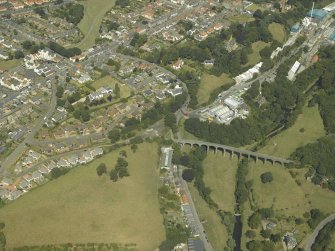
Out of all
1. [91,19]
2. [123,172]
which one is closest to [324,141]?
[123,172]

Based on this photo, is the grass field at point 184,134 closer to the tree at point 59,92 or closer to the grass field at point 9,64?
the tree at point 59,92

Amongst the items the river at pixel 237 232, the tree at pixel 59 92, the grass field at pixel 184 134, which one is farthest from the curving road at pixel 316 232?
the tree at pixel 59 92

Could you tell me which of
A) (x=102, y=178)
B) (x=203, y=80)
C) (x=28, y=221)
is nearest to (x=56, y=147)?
(x=102, y=178)

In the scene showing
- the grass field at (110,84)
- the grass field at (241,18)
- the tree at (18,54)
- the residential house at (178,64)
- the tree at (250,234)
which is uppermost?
the grass field at (241,18)

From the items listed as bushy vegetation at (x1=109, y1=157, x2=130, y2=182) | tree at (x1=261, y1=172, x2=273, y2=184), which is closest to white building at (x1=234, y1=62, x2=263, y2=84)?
tree at (x1=261, y1=172, x2=273, y2=184)

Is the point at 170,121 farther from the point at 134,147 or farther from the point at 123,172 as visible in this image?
the point at 123,172

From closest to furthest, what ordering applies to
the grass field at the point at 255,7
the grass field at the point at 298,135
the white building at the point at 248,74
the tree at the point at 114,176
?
the tree at the point at 114,176
the grass field at the point at 298,135
the white building at the point at 248,74
the grass field at the point at 255,7

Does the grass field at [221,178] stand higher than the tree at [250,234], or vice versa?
the tree at [250,234]

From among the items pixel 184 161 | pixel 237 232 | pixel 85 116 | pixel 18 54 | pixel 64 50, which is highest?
pixel 85 116
